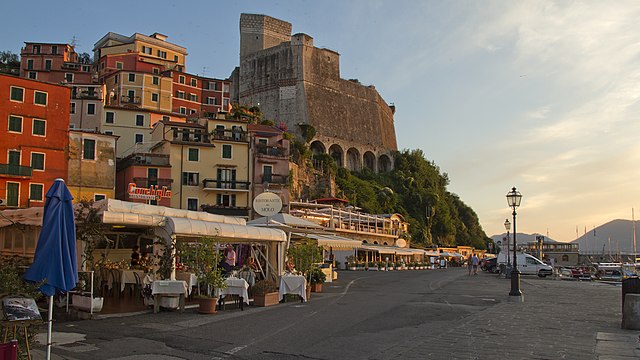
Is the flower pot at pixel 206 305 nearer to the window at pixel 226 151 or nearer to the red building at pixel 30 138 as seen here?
the red building at pixel 30 138

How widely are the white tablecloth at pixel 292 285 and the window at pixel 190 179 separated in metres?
33.4

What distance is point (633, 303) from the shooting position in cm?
1268

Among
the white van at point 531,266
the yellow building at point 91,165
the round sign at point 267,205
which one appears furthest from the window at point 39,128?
the white van at point 531,266

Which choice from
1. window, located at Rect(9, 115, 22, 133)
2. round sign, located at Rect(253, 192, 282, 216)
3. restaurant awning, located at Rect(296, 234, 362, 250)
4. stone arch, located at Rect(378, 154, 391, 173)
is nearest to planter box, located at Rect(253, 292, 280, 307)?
round sign, located at Rect(253, 192, 282, 216)

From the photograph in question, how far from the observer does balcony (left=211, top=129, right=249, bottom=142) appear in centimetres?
5212

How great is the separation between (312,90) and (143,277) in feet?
253

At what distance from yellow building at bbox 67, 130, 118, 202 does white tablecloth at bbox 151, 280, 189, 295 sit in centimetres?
3038

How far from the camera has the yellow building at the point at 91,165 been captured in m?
43.1

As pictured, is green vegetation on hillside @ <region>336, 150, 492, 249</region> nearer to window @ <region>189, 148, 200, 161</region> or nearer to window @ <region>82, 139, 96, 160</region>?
window @ <region>189, 148, 200, 161</region>

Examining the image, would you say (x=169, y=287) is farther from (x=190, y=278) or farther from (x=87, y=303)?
(x=87, y=303)

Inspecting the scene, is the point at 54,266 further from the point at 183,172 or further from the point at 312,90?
the point at 312,90

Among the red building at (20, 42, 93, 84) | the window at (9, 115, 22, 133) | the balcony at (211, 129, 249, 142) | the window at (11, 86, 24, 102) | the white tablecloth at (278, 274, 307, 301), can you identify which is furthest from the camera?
the red building at (20, 42, 93, 84)

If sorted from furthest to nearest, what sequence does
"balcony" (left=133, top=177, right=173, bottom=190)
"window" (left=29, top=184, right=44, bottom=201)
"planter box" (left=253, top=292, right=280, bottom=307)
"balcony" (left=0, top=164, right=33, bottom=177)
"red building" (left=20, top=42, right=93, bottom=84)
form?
1. "red building" (left=20, top=42, right=93, bottom=84)
2. "balcony" (left=133, top=177, right=173, bottom=190)
3. "window" (left=29, top=184, right=44, bottom=201)
4. "balcony" (left=0, top=164, right=33, bottom=177)
5. "planter box" (left=253, top=292, right=280, bottom=307)

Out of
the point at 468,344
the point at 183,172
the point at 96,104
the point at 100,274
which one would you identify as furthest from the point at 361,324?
the point at 96,104
